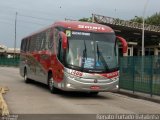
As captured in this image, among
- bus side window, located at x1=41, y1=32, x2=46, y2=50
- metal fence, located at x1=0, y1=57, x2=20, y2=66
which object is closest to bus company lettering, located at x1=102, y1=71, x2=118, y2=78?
bus side window, located at x1=41, y1=32, x2=46, y2=50

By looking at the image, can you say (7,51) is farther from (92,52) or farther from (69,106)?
(69,106)

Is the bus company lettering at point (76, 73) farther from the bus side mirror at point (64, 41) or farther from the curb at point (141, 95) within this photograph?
the curb at point (141, 95)

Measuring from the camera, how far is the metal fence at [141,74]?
60.6ft

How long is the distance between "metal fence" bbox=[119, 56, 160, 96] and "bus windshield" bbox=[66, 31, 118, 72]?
175 cm

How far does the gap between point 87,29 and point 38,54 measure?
529 cm

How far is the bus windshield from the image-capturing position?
17469 millimetres

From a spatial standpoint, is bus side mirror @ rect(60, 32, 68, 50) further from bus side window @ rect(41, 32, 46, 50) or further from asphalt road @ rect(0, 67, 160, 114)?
bus side window @ rect(41, 32, 46, 50)

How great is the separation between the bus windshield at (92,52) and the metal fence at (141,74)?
5.74 feet

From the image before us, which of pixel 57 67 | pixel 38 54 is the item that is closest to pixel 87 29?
pixel 57 67

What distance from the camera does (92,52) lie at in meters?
17.8

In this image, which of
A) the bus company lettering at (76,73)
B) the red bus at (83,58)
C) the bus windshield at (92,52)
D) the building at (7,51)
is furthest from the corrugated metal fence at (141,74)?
the building at (7,51)

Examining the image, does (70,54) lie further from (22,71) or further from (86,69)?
(22,71)

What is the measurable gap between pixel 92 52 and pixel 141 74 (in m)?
3.28

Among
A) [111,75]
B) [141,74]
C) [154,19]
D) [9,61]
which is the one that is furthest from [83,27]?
[154,19]
